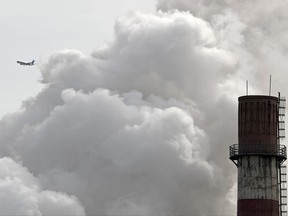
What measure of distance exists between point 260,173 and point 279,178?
3516 millimetres

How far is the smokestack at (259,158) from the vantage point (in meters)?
133

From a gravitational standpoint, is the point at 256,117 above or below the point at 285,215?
above

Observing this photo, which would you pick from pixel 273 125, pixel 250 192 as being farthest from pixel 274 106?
pixel 250 192

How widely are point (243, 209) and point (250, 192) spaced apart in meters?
2.33

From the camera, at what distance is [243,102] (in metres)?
136

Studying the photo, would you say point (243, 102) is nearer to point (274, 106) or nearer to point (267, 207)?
point (274, 106)

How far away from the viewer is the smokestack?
133125 millimetres

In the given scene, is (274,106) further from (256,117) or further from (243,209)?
(243,209)

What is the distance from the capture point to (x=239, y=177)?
443ft

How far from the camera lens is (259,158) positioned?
13438 centimetres

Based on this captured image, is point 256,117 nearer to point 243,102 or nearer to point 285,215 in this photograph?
point 243,102

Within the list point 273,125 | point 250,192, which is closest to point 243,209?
point 250,192

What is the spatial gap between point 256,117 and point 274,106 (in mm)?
3166

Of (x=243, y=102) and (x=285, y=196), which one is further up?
(x=243, y=102)
